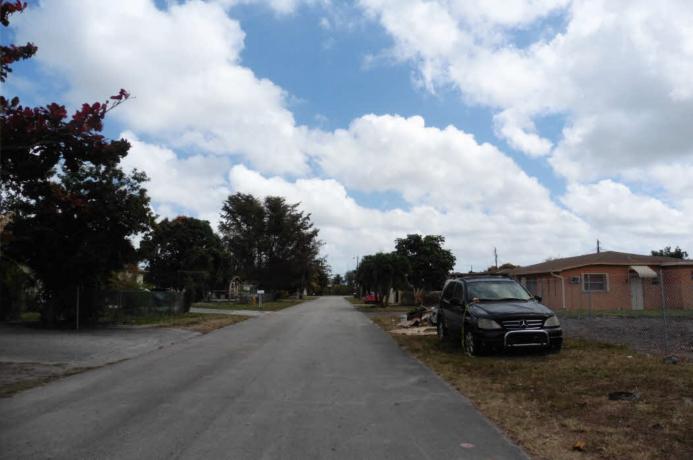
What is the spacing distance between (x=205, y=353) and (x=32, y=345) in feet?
16.1

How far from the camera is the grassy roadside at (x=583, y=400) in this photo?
18.5 feet

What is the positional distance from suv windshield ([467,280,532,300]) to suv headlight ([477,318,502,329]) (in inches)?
57.2

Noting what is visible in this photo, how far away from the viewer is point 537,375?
9.66 metres

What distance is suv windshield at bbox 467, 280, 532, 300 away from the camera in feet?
44.7

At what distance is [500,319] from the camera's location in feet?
39.4

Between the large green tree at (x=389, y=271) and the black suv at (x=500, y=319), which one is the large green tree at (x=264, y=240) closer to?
the large green tree at (x=389, y=271)

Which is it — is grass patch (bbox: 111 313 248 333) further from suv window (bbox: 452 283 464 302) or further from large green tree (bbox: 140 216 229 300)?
large green tree (bbox: 140 216 229 300)

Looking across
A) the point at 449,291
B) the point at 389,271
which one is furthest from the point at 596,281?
the point at 449,291

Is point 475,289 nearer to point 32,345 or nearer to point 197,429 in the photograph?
point 197,429

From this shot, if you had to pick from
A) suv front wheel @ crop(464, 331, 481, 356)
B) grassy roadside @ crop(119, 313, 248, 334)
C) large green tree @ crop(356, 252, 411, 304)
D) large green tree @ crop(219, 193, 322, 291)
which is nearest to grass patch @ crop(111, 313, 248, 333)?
grassy roadside @ crop(119, 313, 248, 334)

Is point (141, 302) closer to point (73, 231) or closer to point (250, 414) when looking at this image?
point (73, 231)

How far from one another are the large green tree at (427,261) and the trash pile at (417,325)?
72.8 feet

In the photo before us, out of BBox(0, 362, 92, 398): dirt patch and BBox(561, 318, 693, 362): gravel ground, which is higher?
BBox(561, 318, 693, 362): gravel ground

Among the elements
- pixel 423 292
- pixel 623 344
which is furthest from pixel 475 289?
pixel 423 292
